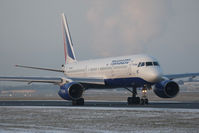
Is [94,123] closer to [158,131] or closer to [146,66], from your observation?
[158,131]

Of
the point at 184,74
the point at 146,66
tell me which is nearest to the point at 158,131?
the point at 146,66

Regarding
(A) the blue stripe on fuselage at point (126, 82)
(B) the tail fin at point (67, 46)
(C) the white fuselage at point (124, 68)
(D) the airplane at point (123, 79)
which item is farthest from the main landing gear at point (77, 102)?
(B) the tail fin at point (67, 46)

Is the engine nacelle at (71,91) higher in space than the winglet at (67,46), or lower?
lower

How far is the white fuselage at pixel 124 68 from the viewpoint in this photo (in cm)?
3459

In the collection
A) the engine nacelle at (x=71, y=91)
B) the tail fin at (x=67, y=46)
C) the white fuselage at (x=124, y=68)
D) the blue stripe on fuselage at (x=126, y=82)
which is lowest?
the engine nacelle at (x=71, y=91)

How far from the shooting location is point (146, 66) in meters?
35.0

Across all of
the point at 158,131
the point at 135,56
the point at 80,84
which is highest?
the point at 135,56

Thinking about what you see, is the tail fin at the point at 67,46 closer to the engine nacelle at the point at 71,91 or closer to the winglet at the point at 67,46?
the winglet at the point at 67,46

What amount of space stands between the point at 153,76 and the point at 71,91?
25.0 ft

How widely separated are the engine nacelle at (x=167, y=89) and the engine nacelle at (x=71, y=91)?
272 inches

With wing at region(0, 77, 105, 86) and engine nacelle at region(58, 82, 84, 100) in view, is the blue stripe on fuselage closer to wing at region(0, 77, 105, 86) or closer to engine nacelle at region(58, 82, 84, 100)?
wing at region(0, 77, 105, 86)

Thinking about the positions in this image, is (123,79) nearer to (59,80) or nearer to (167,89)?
(167,89)

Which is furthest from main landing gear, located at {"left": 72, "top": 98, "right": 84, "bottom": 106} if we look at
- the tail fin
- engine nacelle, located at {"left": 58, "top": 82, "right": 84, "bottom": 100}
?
the tail fin

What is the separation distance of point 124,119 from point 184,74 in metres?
20.8
